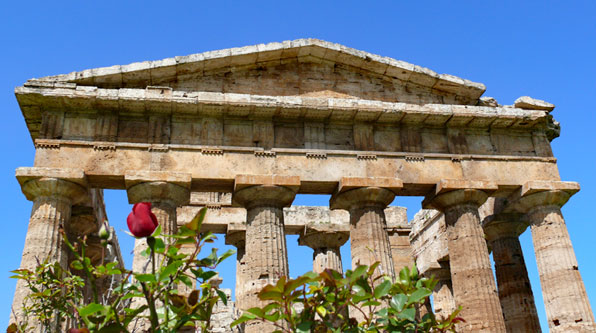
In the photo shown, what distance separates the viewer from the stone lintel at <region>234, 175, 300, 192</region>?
13000 millimetres

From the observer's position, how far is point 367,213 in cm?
1375

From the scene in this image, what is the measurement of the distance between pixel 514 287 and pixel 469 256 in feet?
11.1

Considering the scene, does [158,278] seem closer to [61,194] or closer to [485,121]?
[61,194]

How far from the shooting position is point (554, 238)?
14.1m

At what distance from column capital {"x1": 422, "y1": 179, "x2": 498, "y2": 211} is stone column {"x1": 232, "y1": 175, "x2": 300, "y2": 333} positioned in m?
3.63

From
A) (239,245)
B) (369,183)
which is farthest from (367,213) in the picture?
(239,245)

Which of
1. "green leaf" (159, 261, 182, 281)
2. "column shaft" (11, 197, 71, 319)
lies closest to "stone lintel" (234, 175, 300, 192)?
"column shaft" (11, 197, 71, 319)

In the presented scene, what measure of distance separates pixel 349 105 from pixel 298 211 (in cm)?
587

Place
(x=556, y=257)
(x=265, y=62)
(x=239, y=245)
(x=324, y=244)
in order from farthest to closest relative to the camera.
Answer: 1. (x=324, y=244)
2. (x=239, y=245)
3. (x=265, y=62)
4. (x=556, y=257)

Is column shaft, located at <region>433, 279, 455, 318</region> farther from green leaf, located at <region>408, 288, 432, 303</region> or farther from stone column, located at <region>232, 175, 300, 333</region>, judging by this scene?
green leaf, located at <region>408, 288, 432, 303</region>

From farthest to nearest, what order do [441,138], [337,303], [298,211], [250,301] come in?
1. [298,211]
2. [441,138]
3. [250,301]
4. [337,303]

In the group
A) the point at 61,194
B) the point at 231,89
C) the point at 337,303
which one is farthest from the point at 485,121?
the point at 337,303

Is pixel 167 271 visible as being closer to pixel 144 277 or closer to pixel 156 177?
pixel 144 277

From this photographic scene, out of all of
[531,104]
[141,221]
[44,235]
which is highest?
[531,104]
